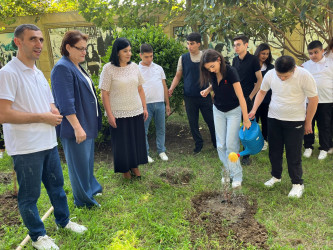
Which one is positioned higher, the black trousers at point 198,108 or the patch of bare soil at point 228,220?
the black trousers at point 198,108

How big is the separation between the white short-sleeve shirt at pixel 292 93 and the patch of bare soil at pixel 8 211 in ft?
10.8

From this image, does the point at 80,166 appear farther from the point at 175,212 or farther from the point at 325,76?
the point at 325,76

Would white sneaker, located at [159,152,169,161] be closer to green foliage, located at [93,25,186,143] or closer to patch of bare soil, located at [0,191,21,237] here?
green foliage, located at [93,25,186,143]

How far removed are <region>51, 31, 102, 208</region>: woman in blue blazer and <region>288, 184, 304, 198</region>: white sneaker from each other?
248 centimetres

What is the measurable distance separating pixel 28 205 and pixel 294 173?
2.99m

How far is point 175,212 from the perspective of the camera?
315 cm

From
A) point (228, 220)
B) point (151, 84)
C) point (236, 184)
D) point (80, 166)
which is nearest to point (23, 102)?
point (80, 166)

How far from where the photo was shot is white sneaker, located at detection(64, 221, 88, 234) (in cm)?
282

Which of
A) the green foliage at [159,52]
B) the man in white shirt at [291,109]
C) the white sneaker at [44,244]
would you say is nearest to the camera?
the white sneaker at [44,244]

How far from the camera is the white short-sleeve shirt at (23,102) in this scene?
2125mm

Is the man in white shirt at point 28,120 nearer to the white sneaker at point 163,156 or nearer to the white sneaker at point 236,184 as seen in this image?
the white sneaker at point 236,184

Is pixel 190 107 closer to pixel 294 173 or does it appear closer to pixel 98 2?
pixel 294 173

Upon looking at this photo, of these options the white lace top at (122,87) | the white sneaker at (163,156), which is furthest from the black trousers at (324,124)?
the white lace top at (122,87)

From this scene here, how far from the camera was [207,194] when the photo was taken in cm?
361
